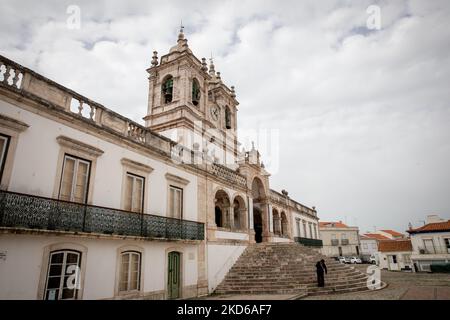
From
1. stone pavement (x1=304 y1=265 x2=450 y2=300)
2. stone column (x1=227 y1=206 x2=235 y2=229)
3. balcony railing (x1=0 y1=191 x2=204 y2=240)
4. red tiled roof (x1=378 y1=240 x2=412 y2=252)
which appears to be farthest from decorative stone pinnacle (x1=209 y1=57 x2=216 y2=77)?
red tiled roof (x1=378 y1=240 x2=412 y2=252)

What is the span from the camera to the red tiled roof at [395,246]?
31.6 metres

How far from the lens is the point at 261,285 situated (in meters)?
13.8

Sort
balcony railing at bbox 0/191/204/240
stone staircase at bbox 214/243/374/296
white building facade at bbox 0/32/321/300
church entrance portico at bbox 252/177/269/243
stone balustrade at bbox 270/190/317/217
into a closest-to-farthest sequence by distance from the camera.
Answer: balcony railing at bbox 0/191/204/240 < white building facade at bbox 0/32/321/300 < stone staircase at bbox 214/243/374/296 < church entrance portico at bbox 252/177/269/243 < stone balustrade at bbox 270/190/317/217

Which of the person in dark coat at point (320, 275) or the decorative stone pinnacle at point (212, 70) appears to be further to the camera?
the decorative stone pinnacle at point (212, 70)

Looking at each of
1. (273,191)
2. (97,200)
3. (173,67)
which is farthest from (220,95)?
(97,200)

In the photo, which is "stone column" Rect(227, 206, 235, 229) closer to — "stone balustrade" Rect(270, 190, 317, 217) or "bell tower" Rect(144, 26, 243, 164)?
"stone balustrade" Rect(270, 190, 317, 217)

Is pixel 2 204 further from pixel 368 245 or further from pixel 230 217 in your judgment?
pixel 368 245

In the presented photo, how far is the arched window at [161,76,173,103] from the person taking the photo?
80.6 feet

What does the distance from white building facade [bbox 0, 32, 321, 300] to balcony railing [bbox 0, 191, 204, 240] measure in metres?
0.03

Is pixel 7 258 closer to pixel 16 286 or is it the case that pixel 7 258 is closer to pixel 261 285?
pixel 16 286

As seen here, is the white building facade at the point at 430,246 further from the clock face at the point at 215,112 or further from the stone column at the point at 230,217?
the clock face at the point at 215,112

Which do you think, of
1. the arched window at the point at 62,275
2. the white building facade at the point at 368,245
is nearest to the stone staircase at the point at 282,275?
the arched window at the point at 62,275

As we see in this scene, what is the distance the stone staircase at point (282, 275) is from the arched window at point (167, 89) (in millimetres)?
14132
